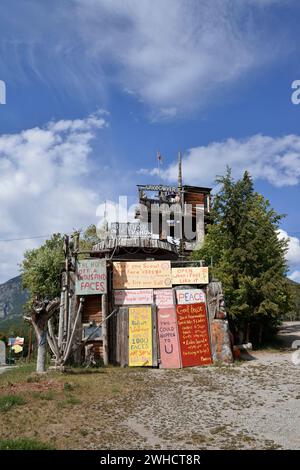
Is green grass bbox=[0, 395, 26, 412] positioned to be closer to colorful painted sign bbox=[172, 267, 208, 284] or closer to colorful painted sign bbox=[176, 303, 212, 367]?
colorful painted sign bbox=[176, 303, 212, 367]

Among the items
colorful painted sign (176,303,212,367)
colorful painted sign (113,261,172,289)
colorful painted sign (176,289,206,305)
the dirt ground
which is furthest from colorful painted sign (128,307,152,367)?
colorful painted sign (176,289,206,305)

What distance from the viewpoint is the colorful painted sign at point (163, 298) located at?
2012cm

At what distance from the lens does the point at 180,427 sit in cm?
967

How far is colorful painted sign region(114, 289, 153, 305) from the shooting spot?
66.2ft

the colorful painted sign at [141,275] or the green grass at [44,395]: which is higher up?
the colorful painted sign at [141,275]

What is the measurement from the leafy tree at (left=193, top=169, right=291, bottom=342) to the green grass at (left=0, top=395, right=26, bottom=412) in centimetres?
1518

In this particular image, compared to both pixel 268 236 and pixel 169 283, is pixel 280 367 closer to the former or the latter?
pixel 169 283

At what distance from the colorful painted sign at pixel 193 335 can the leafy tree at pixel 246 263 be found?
15.0 feet

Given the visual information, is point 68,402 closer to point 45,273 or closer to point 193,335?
point 193,335

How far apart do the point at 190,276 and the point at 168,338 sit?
11.1 feet

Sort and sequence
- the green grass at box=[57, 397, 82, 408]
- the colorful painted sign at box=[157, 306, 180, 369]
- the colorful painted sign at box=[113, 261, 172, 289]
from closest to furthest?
the green grass at box=[57, 397, 82, 408]
the colorful painted sign at box=[157, 306, 180, 369]
the colorful painted sign at box=[113, 261, 172, 289]

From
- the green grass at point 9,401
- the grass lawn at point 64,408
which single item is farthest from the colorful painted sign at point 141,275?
the green grass at point 9,401

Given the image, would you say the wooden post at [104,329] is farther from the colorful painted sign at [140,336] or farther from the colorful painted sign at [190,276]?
the colorful painted sign at [190,276]

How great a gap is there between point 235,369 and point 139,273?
658 cm
